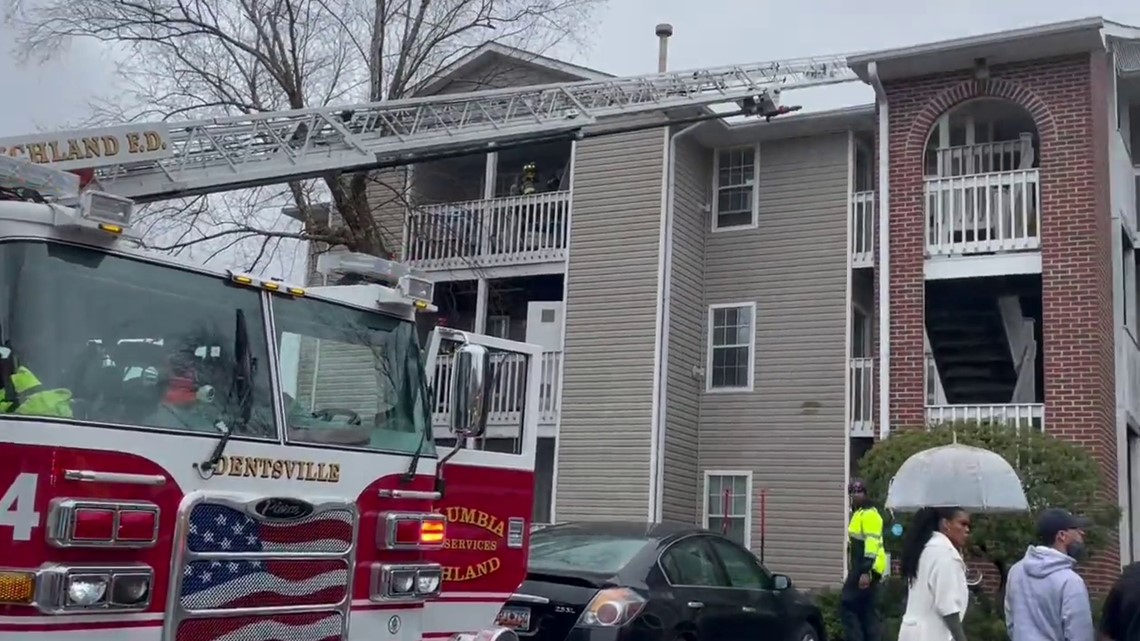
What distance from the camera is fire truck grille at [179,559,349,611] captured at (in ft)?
16.0

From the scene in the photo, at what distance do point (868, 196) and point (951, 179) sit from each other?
1.82m

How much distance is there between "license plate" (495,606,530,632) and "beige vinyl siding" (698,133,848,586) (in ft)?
32.8

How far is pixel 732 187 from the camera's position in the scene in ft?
63.8

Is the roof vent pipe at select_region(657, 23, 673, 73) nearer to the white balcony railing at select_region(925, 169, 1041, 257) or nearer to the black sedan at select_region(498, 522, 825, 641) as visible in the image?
the white balcony railing at select_region(925, 169, 1041, 257)

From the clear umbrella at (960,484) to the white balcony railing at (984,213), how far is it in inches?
268

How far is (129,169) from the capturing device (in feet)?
23.6

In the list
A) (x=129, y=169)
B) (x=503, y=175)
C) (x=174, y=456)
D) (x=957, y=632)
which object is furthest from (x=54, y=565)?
(x=503, y=175)

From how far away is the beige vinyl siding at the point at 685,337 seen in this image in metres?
18.3

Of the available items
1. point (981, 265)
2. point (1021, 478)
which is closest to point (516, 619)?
point (1021, 478)

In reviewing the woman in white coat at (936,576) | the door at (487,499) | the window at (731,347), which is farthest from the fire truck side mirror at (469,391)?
the window at (731,347)

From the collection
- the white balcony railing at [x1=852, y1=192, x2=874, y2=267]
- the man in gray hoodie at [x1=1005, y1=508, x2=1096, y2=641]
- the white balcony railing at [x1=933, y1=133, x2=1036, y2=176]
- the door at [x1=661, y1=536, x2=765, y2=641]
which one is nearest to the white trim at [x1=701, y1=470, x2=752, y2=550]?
the white balcony railing at [x1=852, y1=192, x2=874, y2=267]

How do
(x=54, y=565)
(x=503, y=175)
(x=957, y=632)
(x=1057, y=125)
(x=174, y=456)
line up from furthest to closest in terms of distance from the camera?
(x=503, y=175) → (x=1057, y=125) → (x=957, y=632) → (x=174, y=456) → (x=54, y=565)

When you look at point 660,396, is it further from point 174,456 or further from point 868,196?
point 174,456

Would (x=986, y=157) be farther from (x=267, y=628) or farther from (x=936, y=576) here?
(x=267, y=628)
